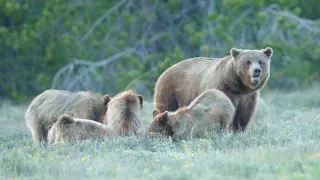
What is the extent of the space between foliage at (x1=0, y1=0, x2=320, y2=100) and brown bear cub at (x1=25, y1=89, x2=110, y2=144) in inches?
384

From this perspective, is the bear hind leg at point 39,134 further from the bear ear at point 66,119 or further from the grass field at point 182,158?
the bear ear at point 66,119

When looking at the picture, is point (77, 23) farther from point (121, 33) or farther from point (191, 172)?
point (191, 172)

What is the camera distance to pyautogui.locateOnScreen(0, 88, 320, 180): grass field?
22.6ft

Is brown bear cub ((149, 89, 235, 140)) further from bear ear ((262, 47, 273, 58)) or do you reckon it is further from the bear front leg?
bear ear ((262, 47, 273, 58))

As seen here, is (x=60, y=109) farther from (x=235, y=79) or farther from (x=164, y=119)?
(x=235, y=79)

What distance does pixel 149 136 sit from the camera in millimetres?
10141

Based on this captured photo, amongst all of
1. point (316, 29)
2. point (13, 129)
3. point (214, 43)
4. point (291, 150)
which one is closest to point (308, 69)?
point (316, 29)

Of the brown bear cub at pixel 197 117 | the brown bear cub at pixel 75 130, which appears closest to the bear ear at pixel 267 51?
the brown bear cub at pixel 197 117

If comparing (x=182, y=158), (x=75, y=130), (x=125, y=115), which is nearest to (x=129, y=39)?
(x=125, y=115)

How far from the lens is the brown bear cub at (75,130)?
32.7 ft

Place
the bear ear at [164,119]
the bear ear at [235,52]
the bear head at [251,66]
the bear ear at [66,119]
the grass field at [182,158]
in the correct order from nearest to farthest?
1. the grass field at [182,158]
2. the bear ear at [66,119]
3. the bear ear at [164,119]
4. the bear head at [251,66]
5. the bear ear at [235,52]

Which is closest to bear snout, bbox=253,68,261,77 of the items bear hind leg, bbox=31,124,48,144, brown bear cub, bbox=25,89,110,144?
brown bear cub, bbox=25,89,110,144

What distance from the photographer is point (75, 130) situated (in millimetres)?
9992

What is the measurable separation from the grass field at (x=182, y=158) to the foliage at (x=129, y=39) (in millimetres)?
10734
